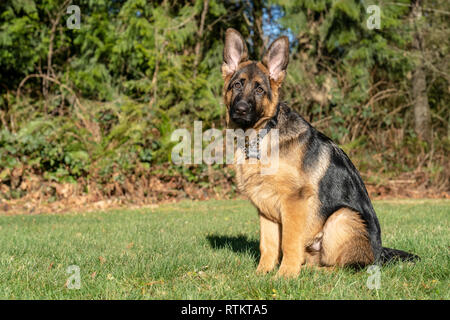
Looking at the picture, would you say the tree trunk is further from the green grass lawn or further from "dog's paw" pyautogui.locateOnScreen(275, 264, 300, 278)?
"dog's paw" pyautogui.locateOnScreen(275, 264, 300, 278)

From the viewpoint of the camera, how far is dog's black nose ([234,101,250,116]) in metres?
4.16

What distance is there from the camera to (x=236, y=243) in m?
5.65

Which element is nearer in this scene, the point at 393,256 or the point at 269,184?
the point at 269,184

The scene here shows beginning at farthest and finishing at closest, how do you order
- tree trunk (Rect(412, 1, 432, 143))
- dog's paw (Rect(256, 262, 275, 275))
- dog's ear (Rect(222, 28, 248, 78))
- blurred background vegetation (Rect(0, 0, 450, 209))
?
tree trunk (Rect(412, 1, 432, 143)) → blurred background vegetation (Rect(0, 0, 450, 209)) → dog's ear (Rect(222, 28, 248, 78)) → dog's paw (Rect(256, 262, 275, 275))

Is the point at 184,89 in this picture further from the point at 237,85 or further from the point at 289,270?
the point at 289,270

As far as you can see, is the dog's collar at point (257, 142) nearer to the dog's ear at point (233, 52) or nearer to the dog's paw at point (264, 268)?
the dog's ear at point (233, 52)

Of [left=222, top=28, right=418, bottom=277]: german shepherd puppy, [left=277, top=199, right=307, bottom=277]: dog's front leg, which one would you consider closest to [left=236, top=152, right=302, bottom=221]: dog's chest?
[left=222, top=28, right=418, bottom=277]: german shepherd puppy

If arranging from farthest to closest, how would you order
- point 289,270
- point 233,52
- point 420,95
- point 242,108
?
point 420,95 < point 233,52 < point 242,108 < point 289,270

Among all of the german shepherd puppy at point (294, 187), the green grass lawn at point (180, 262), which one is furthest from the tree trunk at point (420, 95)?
the german shepherd puppy at point (294, 187)

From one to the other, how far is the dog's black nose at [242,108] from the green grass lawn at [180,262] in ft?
5.02

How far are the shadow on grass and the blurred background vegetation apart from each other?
16.4 feet

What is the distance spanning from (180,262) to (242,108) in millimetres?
1683

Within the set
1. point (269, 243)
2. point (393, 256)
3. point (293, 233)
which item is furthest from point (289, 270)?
point (393, 256)
